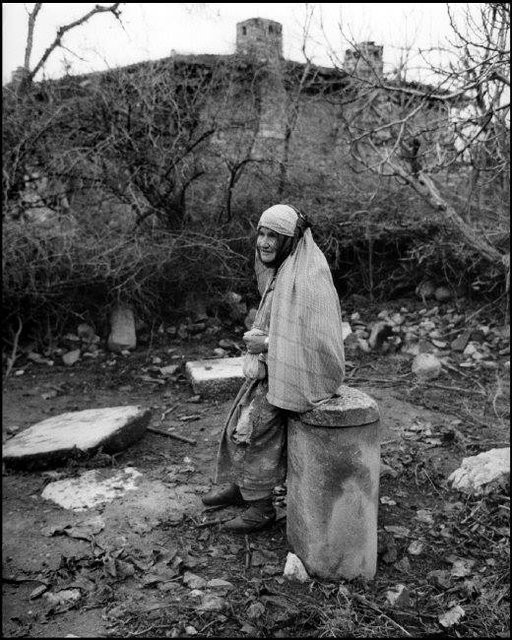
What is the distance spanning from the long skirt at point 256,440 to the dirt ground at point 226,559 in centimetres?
40

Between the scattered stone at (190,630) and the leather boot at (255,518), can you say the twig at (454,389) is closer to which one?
the leather boot at (255,518)

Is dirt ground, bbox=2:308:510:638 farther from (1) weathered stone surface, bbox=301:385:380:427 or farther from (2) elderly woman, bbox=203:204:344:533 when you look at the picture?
(1) weathered stone surface, bbox=301:385:380:427

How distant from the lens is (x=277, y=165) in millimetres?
8602

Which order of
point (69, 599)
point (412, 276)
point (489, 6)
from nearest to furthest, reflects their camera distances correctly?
point (69, 599) → point (489, 6) → point (412, 276)

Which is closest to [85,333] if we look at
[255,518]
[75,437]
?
[75,437]

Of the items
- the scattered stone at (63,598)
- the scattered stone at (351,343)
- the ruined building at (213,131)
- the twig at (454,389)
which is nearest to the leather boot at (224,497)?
the scattered stone at (63,598)

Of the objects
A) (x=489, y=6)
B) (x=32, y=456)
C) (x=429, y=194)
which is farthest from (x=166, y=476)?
(x=429, y=194)

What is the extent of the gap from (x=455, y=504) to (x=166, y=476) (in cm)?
206

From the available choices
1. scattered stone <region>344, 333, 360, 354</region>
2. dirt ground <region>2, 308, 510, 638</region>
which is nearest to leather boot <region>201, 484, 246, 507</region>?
dirt ground <region>2, 308, 510, 638</region>

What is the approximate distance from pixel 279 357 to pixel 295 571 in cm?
110

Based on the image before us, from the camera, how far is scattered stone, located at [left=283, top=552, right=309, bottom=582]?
2.84 m

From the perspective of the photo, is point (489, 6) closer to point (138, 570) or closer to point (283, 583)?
point (283, 583)

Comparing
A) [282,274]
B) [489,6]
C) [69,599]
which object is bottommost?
[69,599]

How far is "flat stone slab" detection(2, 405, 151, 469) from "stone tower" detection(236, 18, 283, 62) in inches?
276
